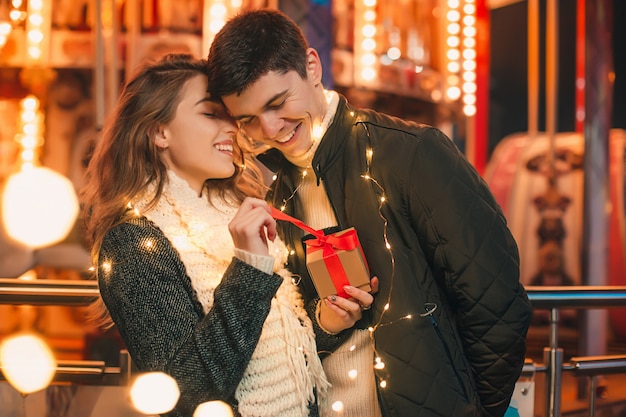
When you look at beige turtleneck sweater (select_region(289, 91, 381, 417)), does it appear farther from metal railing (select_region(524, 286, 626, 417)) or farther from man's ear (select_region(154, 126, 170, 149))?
metal railing (select_region(524, 286, 626, 417))

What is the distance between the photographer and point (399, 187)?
1.90 metres

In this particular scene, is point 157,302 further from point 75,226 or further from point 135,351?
point 75,226

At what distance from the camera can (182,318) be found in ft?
5.91

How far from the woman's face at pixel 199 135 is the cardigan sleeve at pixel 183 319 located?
318 millimetres

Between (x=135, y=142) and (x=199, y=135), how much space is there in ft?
0.61

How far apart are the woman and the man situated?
14 cm

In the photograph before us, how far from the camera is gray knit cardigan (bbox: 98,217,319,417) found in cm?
175

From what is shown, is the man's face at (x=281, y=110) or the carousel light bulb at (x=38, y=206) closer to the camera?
the man's face at (x=281, y=110)

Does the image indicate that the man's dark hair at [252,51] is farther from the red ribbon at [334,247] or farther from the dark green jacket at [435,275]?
the red ribbon at [334,247]

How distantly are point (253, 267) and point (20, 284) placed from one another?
106cm

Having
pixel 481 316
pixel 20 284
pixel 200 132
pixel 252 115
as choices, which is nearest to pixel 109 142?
pixel 200 132

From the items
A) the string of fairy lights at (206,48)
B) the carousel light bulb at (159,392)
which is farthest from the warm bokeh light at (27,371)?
the carousel light bulb at (159,392)

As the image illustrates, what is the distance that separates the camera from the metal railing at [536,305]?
7.88 ft

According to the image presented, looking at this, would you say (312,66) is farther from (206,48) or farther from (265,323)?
(206,48)
